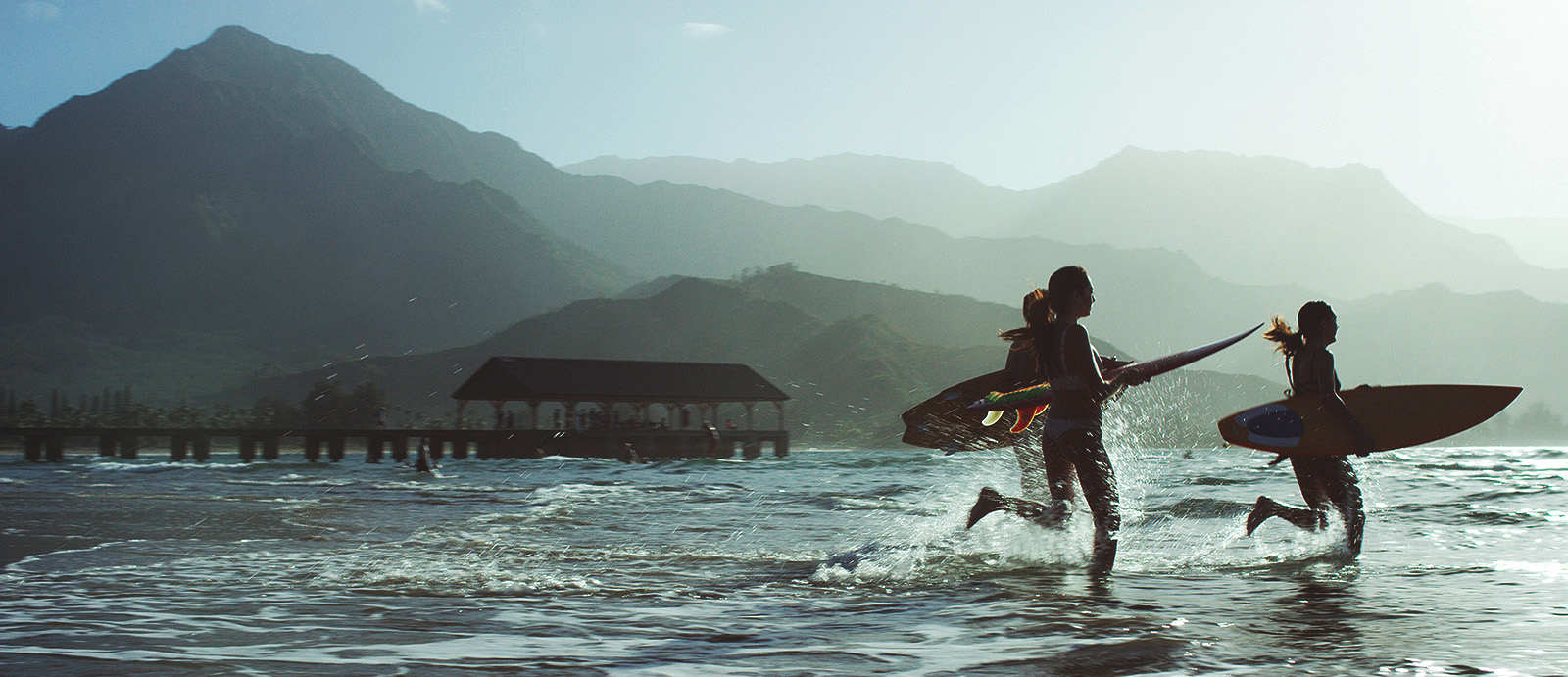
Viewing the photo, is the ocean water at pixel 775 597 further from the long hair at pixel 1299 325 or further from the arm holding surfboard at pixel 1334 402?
the long hair at pixel 1299 325

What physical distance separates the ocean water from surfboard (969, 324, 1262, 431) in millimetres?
823

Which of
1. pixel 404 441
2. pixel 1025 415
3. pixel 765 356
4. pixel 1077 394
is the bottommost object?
pixel 404 441

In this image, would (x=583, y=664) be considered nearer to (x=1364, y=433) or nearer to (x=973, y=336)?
(x=1364, y=433)

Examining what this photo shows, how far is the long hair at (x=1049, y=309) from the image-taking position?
615 centimetres

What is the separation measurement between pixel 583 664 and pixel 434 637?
0.98 m

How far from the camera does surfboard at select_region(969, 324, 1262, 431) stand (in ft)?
20.7

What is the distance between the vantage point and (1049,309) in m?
6.41

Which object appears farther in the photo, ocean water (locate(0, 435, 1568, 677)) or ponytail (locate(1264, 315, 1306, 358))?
ponytail (locate(1264, 315, 1306, 358))

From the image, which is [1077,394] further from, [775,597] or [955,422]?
[955,422]

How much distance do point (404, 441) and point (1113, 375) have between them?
4645cm

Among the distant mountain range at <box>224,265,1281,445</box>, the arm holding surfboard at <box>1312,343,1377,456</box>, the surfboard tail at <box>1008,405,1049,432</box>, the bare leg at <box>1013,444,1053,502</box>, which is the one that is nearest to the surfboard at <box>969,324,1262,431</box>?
the surfboard tail at <box>1008,405,1049,432</box>

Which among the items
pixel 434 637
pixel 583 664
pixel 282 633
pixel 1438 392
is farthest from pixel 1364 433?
pixel 282 633

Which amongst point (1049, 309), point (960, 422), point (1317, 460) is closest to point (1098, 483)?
point (1049, 309)

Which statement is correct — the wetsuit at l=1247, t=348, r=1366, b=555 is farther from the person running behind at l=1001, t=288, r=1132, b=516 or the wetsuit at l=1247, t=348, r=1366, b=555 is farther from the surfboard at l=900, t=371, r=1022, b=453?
the surfboard at l=900, t=371, r=1022, b=453
